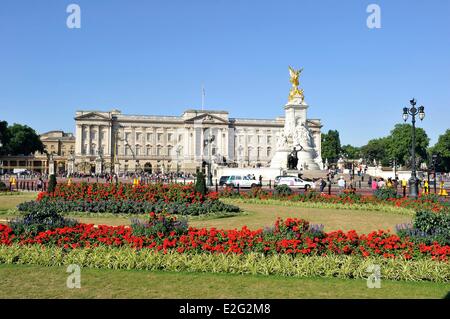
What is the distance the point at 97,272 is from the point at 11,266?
1714 mm

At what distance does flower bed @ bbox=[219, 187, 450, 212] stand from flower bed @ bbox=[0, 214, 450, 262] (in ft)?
31.9

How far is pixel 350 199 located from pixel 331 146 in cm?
11897

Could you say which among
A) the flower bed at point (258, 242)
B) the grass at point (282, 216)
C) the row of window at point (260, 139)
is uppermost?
the row of window at point (260, 139)

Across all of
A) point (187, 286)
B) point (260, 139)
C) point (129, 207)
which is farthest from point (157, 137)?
point (187, 286)

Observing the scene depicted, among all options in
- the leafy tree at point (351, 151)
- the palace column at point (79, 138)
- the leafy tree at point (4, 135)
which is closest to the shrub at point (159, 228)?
the leafy tree at point (4, 135)

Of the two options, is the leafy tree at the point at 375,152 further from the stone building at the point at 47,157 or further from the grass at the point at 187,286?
the grass at the point at 187,286

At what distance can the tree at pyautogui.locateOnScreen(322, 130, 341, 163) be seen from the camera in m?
138

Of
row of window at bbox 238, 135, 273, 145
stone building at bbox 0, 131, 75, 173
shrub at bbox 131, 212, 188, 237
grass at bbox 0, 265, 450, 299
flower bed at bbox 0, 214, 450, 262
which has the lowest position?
grass at bbox 0, 265, 450, 299

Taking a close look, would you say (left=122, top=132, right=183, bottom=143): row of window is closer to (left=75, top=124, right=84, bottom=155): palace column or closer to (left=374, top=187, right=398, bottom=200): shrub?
(left=75, top=124, right=84, bottom=155): palace column

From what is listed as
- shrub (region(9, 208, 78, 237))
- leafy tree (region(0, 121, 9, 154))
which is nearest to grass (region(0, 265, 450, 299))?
shrub (region(9, 208, 78, 237))

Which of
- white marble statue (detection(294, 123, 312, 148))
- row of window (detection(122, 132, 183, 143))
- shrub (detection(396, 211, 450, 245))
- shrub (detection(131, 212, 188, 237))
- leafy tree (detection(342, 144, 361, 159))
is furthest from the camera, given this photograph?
leafy tree (detection(342, 144, 361, 159))

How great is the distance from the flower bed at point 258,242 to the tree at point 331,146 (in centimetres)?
12971

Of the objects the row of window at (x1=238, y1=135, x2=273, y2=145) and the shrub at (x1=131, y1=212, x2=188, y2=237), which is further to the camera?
the row of window at (x1=238, y1=135, x2=273, y2=145)

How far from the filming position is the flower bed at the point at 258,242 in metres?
9.05
